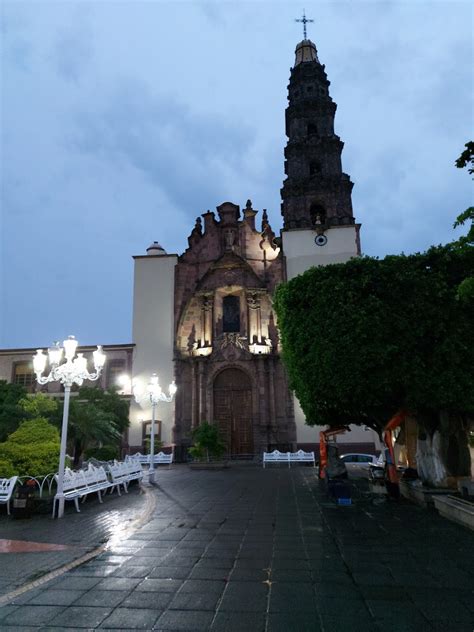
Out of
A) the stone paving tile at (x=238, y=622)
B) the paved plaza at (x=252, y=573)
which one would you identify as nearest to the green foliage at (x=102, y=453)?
the paved plaza at (x=252, y=573)

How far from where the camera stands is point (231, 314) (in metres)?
29.8

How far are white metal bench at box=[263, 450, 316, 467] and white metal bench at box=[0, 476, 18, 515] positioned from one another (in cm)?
1535

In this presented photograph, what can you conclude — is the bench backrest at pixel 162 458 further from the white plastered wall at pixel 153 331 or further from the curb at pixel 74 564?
the curb at pixel 74 564

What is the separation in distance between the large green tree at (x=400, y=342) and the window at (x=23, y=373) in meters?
23.0

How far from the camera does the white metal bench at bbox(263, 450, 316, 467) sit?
23066 millimetres

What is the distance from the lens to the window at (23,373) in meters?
29.0

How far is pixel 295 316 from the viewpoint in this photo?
13.9m

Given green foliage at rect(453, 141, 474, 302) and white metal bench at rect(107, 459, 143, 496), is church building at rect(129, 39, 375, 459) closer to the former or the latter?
white metal bench at rect(107, 459, 143, 496)

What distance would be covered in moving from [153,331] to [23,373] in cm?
963

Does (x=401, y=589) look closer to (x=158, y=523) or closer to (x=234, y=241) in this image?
(x=158, y=523)

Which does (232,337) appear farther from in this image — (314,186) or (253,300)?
(314,186)

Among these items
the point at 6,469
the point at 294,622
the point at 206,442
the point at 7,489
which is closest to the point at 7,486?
the point at 7,489

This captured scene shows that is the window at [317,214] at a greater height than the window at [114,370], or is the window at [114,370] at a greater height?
the window at [317,214]

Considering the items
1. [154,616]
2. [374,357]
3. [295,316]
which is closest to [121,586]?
[154,616]
